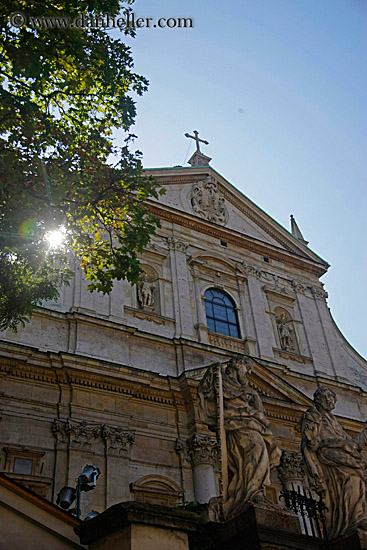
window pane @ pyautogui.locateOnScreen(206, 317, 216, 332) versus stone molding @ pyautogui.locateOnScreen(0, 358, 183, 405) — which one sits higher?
window pane @ pyautogui.locateOnScreen(206, 317, 216, 332)

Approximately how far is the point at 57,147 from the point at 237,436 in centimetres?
546

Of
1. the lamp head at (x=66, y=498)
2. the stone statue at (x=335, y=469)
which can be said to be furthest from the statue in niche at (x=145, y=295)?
the stone statue at (x=335, y=469)

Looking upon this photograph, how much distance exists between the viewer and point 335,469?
748cm

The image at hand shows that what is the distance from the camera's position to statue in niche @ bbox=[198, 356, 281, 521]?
6504 millimetres

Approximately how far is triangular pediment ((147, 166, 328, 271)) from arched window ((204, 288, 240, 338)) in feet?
8.41

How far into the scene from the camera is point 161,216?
1911 cm

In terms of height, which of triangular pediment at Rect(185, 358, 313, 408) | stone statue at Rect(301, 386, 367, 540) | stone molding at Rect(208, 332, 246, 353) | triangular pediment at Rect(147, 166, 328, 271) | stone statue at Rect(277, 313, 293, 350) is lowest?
stone statue at Rect(301, 386, 367, 540)

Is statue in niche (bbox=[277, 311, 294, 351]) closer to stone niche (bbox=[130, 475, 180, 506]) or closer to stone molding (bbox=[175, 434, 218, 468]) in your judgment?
stone molding (bbox=[175, 434, 218, 468])

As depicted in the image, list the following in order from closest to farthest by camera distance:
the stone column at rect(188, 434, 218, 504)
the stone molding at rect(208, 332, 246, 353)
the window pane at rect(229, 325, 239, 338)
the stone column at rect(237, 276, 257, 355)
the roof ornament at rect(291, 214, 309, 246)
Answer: the stone column at rect(188, 434, 218, 504) < the stone molding at rect(208, 332, 246, 353) < the stone column at rect(237, 276, 257, 355) < the window pane at rect(229, 325, 239, 338) < the roof ornament at rect(291, 214, 309, 246)

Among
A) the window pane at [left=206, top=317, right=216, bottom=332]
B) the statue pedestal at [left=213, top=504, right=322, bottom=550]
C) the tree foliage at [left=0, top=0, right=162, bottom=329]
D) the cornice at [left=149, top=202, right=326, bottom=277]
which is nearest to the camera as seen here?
the statue pedestal at [left=213, top=504, right=322, bottom=550]

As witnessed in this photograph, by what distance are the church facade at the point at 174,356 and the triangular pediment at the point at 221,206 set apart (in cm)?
5

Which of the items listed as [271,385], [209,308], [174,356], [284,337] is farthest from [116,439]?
[284,337]

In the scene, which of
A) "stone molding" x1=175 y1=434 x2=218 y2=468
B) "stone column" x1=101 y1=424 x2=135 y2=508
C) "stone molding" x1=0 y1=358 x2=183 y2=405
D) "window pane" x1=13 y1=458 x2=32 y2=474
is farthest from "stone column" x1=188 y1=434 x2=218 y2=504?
"window pane" x1=13 y1=458 x2=32 y2=474

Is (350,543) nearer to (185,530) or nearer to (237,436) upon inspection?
(237,436)
